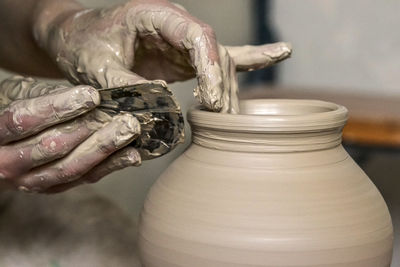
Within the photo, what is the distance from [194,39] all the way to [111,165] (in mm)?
271

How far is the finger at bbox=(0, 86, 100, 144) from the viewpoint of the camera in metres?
1.12

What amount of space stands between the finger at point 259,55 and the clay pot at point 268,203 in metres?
0.26

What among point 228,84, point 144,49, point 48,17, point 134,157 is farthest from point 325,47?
point 134,157

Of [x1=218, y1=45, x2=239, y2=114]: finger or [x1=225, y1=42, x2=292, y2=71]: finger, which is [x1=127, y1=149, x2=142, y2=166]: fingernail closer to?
[x1=218, y1=45, x2=239, y2=114]: finger

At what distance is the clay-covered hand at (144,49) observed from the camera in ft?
3.98

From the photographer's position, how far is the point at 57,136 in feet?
3.95

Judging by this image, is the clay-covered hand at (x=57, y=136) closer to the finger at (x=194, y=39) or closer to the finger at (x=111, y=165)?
the finger at (x=111, y=165)

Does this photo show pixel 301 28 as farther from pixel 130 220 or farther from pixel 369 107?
pixel 130 220

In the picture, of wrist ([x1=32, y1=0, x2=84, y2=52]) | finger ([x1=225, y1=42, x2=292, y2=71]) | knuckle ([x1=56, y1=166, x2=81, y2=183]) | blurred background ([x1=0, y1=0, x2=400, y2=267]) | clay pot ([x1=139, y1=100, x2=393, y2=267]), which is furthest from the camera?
blurred background ([x1=0, y1=0, x2=400, y2=267])

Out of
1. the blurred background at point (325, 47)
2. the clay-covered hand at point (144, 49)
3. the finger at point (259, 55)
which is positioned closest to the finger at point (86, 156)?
the clay-covered hand at point (144, 49)

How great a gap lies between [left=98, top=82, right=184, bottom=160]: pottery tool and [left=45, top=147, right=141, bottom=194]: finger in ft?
0.09

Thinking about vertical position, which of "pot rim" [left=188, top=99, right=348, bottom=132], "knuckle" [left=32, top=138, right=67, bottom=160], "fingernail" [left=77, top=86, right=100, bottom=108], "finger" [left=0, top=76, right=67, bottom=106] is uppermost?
"fingernail" [left=77, top=86, right=100, bottom=108]

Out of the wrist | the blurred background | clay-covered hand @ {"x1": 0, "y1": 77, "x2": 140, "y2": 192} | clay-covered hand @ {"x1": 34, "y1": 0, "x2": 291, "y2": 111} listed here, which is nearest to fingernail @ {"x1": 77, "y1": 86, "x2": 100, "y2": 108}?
clay-covered hand @ {"x1": 0, "y1": 77, "x2": 140, "y2": 192}

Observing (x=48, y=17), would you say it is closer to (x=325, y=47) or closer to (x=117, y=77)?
(x=117, y=77)
